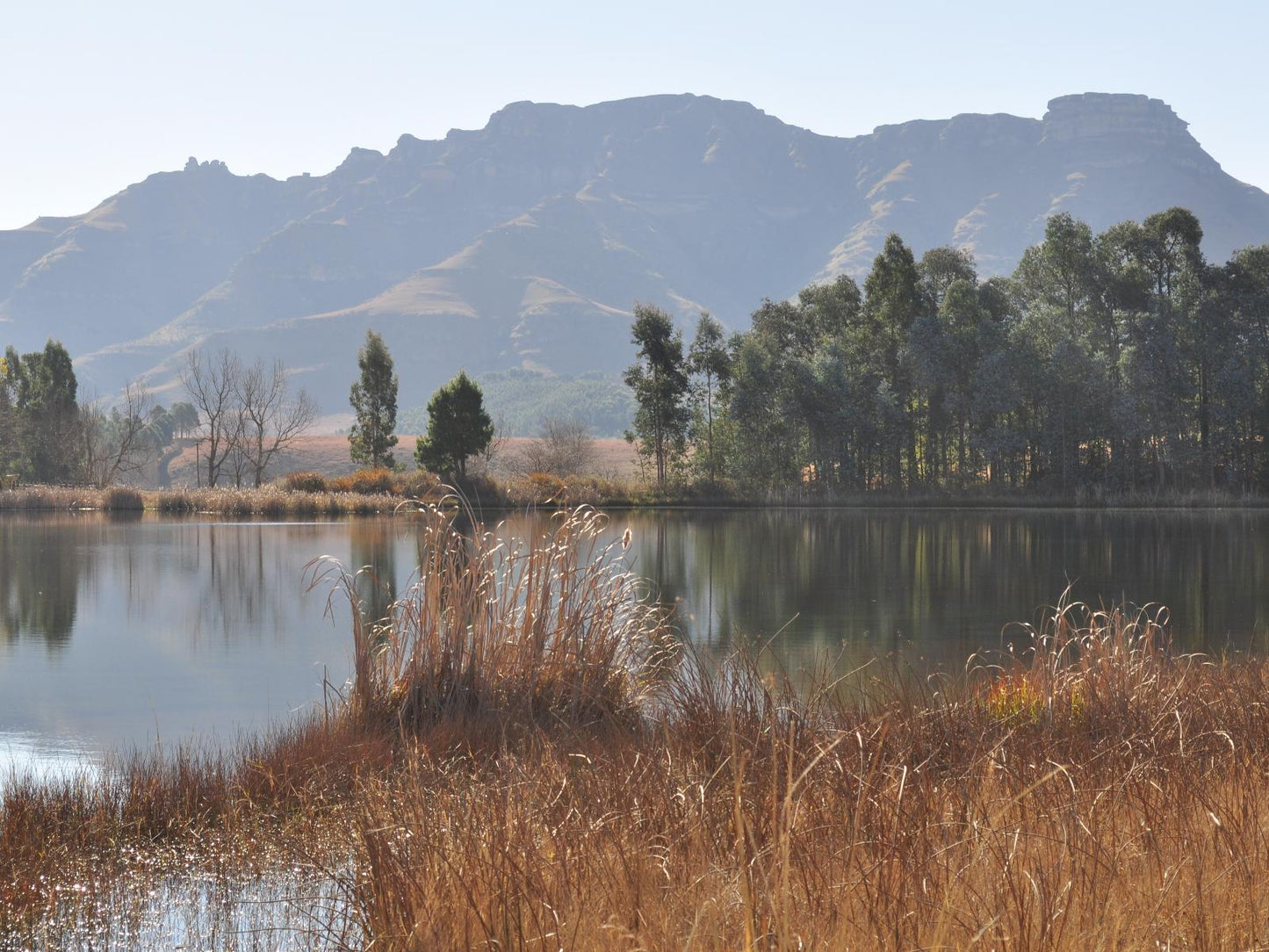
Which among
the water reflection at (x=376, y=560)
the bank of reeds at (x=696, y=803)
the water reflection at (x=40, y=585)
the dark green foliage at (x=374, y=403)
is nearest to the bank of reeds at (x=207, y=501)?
the dark green foliage at (x=374, y=403)

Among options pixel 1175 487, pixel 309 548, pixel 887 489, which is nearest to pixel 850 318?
pixel 887 489

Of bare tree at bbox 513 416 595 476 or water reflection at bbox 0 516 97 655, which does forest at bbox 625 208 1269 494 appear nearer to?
bare tree at bbox 513 416 595 476

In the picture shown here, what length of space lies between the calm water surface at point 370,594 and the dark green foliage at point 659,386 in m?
13.8

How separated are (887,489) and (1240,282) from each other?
48.8ft

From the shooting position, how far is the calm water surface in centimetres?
1069

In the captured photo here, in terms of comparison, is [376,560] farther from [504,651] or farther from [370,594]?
[504,651]

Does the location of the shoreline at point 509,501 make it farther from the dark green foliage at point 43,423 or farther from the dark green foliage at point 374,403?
the dark green foliage at point 43,423

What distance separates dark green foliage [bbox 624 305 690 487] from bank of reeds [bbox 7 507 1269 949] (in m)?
40.3

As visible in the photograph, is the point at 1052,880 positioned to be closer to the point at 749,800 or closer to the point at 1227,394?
the point at 749,800

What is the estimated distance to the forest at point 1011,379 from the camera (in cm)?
4322

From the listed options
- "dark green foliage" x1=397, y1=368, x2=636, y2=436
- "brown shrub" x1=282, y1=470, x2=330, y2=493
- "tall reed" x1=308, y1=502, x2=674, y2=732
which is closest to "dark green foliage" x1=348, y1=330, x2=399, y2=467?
"brown shrub" x1=282, y1=470, x2=330, y2=493

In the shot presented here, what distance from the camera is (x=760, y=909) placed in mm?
2982

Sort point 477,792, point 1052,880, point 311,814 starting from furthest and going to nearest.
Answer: point 311,814
point 477,792
point 1052,880

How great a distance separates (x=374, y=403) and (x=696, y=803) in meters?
46.2
